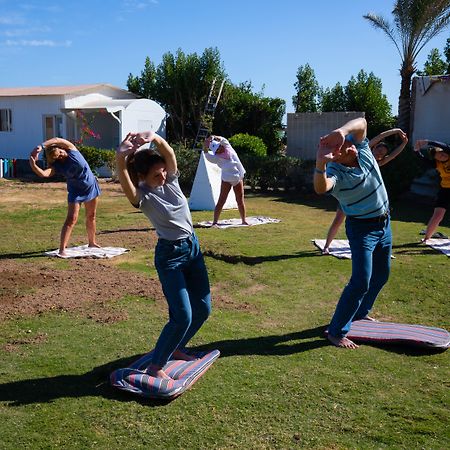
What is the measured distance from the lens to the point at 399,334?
4.93 m

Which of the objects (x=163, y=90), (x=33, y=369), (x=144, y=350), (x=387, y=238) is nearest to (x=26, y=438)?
(x=33, y=369)

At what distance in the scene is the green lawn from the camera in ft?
11.4

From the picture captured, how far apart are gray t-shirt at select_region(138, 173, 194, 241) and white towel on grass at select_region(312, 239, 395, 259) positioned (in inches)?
169

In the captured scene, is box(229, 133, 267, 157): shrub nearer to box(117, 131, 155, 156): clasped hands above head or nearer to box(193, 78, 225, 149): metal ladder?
box(193, 78, 225, 149): metal ladder

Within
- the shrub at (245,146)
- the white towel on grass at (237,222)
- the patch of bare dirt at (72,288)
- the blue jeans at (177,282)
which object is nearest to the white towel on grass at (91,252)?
the patch of bare dirt at (72,288)

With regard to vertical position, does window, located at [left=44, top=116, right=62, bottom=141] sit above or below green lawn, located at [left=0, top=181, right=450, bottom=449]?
above

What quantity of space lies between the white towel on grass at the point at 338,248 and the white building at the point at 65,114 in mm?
15909

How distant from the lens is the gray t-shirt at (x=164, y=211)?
3.94 m

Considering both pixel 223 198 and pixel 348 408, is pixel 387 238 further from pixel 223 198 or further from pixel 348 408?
pixel 223 198

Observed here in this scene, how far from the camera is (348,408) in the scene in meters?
3.77

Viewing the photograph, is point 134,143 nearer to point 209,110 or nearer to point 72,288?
point 72,288

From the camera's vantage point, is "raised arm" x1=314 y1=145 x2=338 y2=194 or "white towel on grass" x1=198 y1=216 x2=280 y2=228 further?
"white towel on grass" x1=198 y1=216 x2=280 y2=228

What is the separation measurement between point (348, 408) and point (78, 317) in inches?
115

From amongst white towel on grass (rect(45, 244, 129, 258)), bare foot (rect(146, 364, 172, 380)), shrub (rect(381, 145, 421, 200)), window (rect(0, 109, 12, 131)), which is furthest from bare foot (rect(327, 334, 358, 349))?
window (rect(0, 109, 12, 131))
